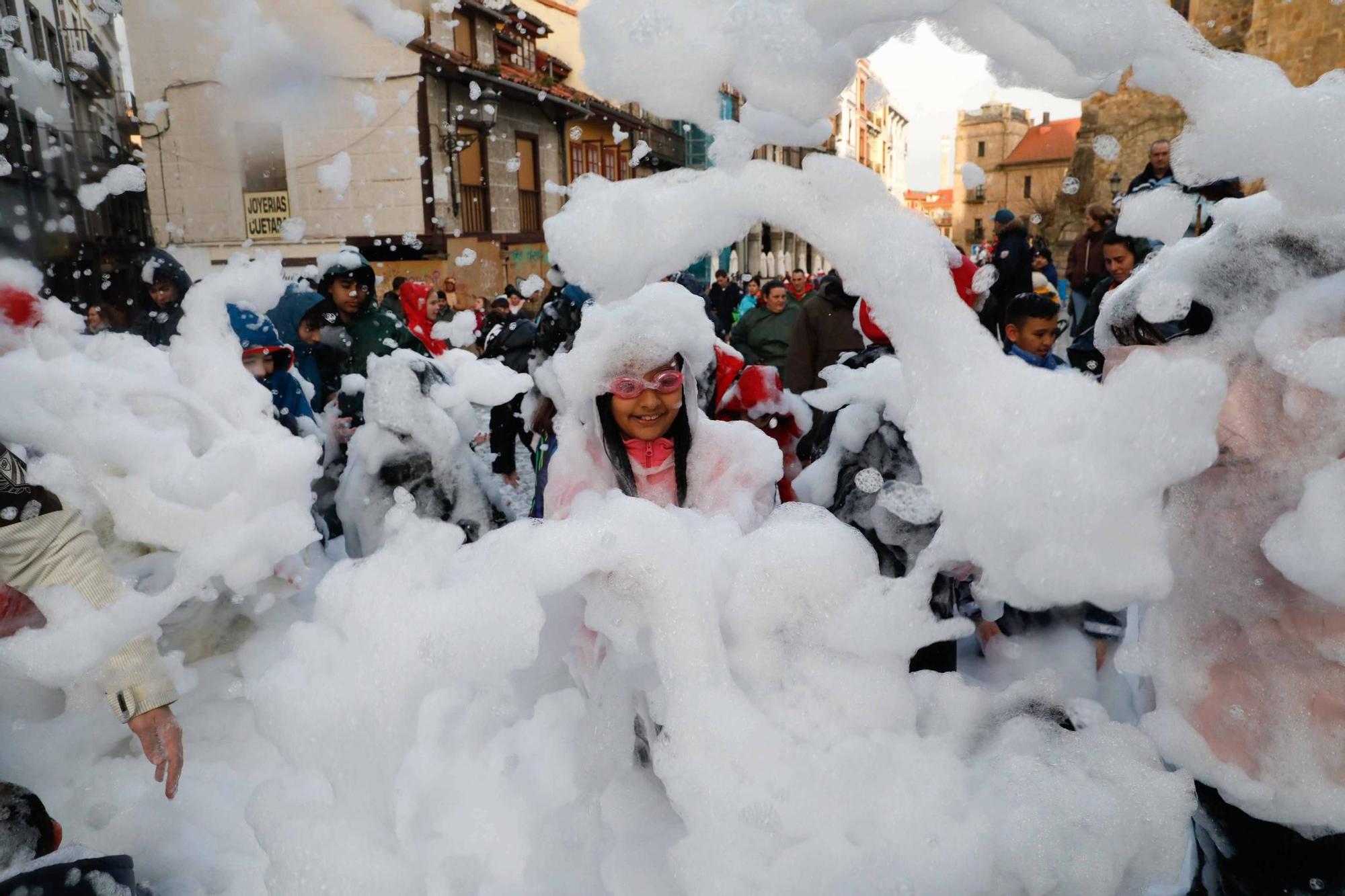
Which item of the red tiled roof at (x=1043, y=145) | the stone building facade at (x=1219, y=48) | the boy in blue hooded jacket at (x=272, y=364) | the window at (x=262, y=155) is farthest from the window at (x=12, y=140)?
the red tiled roof at (x=1043, y=145)

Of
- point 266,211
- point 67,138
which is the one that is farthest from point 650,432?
point 266,211

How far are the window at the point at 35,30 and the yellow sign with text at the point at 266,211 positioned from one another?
388 centimetres

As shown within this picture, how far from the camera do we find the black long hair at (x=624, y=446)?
7.06ft

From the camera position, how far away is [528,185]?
17562 mm

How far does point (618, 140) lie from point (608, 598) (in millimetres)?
21212

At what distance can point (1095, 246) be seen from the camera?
581 centimetres

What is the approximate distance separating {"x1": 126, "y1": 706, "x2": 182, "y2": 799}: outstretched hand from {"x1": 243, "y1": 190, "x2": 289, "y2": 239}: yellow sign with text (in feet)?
35.8

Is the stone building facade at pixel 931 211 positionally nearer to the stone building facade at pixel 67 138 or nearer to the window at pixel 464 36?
the stone building facade at pixel 67 138

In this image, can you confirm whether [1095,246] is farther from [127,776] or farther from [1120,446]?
[127,776]

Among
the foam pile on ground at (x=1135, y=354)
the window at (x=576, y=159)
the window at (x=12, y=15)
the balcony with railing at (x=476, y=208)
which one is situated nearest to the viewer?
the foam pile on ground at (x=1135, y=354)

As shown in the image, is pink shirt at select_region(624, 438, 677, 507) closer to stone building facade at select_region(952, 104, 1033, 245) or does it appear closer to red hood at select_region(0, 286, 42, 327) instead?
red hood at select_region(0, 286, 42, 327)

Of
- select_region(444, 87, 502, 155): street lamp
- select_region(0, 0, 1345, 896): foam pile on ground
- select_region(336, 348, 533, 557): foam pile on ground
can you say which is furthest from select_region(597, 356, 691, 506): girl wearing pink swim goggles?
select_region(444, 87, 502, 155): street lamp

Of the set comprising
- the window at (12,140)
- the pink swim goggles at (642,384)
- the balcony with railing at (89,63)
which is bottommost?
the pink swim goggles at (642,384)

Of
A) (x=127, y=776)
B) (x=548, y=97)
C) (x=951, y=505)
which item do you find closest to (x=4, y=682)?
(x=127, y=776)
